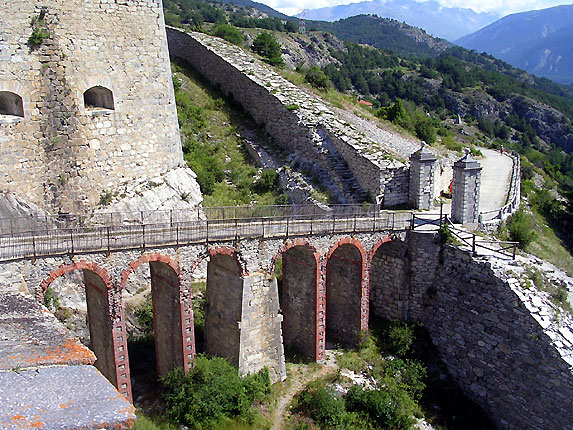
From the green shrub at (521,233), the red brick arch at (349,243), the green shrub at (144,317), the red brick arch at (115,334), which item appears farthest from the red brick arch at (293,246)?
the green shrub at (521,233)

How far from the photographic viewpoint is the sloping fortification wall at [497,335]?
63.4 feet

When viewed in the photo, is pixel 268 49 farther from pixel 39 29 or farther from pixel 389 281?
pixel 389 281

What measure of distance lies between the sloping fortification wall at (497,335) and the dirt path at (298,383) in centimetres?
408

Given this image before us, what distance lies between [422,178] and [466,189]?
3.53m

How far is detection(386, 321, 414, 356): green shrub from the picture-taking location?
22.7 m

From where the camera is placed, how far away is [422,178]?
90.0ft

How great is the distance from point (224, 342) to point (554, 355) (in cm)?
1087

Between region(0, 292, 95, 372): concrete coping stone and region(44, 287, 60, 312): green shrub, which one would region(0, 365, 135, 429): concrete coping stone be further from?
region(44, 287, 60, 312): green shrub

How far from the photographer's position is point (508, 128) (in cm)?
8288

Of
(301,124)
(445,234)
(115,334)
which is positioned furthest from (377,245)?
(301,124)

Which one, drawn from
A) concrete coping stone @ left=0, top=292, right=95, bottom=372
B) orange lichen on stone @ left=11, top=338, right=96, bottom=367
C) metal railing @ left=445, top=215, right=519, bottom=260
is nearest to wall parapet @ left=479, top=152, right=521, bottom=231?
metal railing @ left=445, top=215, right=519, bottom=260

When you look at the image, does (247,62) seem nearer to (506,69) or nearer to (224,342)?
(224,342)

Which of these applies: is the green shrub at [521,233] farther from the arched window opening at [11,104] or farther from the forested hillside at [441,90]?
the forested hillside at [441,90]

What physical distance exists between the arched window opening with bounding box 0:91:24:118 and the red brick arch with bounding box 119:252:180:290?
7.42 meters
